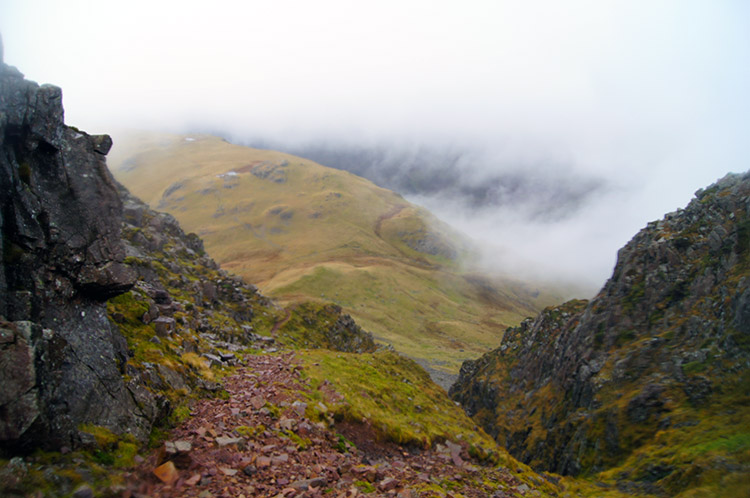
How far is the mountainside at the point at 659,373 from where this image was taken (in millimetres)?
22812

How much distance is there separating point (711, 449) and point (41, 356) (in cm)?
2986

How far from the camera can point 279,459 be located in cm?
1382

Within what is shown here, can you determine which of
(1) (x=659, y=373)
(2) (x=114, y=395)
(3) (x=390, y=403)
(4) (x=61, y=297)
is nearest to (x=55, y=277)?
(4) (x=61, y=297)

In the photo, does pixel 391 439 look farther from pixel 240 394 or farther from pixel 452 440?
pixel 240 394

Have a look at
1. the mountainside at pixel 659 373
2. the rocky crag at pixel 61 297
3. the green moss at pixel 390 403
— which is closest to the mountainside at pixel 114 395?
the rocky crag at pixel 61 297

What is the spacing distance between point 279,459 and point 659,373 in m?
30.3

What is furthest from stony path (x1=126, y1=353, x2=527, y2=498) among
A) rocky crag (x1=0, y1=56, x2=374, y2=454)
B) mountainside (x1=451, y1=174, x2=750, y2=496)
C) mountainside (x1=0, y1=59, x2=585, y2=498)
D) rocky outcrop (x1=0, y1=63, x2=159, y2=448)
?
mountainside (x1=451, y1=174, x2=750, y2=496)

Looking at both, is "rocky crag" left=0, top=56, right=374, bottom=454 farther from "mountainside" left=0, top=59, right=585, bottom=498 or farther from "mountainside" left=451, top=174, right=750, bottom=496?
"mountainside" left=451, top=174, right=750, bottom=496

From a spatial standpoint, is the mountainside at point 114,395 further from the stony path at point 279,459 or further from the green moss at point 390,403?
the green moss at point 390,403

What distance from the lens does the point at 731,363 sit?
84.7ft

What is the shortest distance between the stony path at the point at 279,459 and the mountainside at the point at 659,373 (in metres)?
9.59

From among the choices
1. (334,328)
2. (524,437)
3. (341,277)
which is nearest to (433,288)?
(341,277)

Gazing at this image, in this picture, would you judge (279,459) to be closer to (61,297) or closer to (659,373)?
(61,297)

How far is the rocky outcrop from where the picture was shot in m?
9.66
